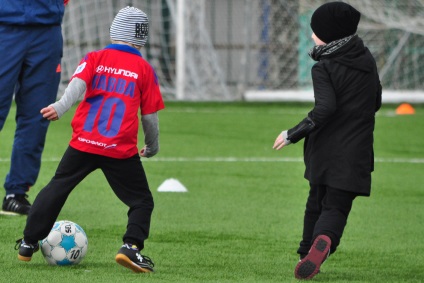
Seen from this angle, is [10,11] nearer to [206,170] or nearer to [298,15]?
[206,170]

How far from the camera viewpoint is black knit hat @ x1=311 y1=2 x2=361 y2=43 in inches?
190

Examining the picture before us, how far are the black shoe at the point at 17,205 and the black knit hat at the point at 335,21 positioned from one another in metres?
2.43

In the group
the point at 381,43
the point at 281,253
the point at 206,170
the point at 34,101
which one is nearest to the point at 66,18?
the point at 381,43

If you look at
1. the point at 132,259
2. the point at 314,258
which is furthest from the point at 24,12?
the point at 314,258

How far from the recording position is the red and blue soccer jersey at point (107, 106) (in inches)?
189

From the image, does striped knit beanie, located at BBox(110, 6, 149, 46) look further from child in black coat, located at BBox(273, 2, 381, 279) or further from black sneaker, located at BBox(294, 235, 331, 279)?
black sneaker, located at BBox(294, 235, 331, 279)

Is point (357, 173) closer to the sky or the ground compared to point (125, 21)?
closer to the ground

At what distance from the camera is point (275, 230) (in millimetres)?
6273

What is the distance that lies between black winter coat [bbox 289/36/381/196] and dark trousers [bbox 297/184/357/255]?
0.07 meters

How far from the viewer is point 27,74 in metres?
6.42

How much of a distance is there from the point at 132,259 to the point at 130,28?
3.46 ft

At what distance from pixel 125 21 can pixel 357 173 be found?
1261mm

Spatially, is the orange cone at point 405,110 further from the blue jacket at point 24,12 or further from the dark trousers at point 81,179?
the dark trousers at point 81,179

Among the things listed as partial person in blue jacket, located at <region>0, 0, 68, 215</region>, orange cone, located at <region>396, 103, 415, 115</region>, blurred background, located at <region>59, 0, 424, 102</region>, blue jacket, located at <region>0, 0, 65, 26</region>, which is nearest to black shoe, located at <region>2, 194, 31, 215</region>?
partial person in blue jacket, located at <region>0, 0, 68, 215</region>
